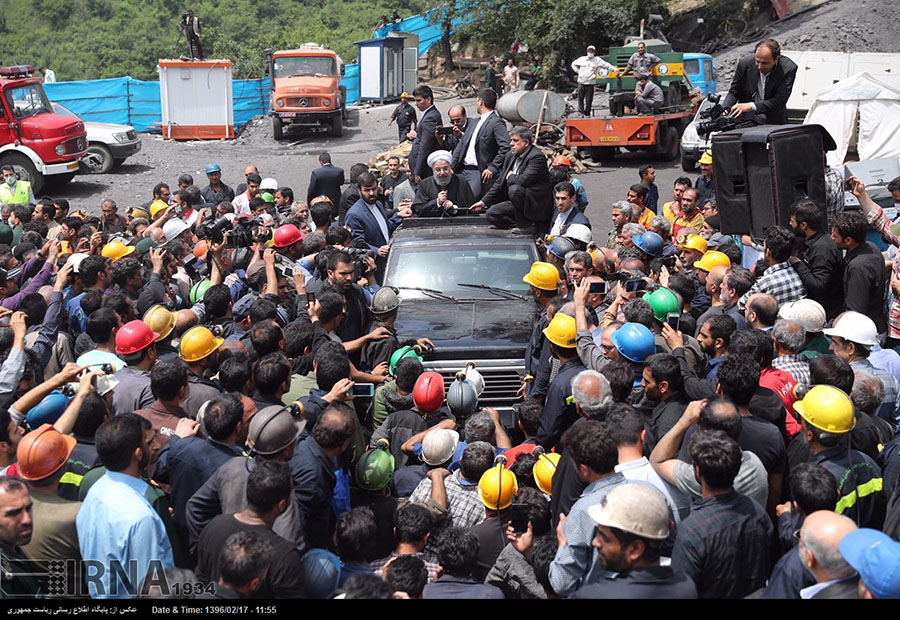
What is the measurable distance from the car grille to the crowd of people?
0.12m

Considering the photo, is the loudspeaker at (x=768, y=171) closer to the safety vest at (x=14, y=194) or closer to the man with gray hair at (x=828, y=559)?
the man with gray hair at (x=828, y=559)

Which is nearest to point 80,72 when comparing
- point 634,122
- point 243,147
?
point 243,147

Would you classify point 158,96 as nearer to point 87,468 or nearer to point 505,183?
point 505,183

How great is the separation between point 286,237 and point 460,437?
3.33m

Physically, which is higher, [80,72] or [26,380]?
[80,72]

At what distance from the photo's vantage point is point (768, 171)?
7.68m

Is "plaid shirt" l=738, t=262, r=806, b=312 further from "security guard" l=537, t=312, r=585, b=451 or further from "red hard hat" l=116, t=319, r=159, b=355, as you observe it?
"red hard hat" l=116, t=319, r=159, b=355

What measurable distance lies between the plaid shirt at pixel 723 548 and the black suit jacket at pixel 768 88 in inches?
220

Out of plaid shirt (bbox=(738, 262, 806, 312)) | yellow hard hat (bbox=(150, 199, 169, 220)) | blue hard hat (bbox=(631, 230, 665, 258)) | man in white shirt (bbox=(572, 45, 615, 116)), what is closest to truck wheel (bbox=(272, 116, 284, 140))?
man in white shirt (bbox=(572, 45, 615, 116))

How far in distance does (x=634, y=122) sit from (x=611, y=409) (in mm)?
17139

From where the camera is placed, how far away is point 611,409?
456cm

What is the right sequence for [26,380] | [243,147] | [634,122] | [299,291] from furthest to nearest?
1. [243,147]
2. [634,122]
3. [299,291]
4. [26,380]

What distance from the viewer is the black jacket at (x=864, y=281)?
6.57 m

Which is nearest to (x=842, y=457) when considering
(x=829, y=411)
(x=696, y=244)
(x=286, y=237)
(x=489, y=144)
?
(x=829, y=411)
